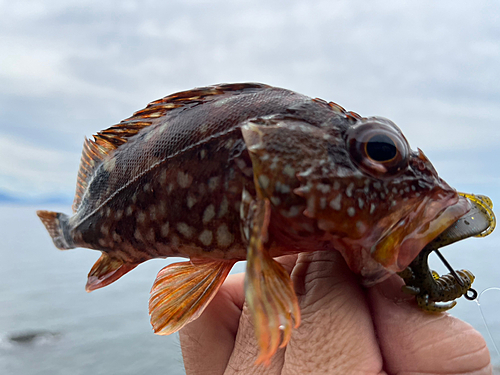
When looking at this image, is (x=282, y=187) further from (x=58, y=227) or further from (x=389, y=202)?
(x=58, y=227)

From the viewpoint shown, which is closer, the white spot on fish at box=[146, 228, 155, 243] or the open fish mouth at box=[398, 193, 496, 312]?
the open fish mouth at box=[398, 193, 496, 312]

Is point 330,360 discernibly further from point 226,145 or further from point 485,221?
point 226,145

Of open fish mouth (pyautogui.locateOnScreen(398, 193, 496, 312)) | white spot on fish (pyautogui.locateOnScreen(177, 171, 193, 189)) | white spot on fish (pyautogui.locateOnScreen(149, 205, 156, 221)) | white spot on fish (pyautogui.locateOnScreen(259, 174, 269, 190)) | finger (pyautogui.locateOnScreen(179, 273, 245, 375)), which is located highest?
white spot on fish (pyautogui.locateOnScreen(259, 174, 269, 190))

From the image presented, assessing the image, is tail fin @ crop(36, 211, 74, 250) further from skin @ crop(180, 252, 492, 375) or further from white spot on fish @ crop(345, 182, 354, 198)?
white spot on fish @ crop(345, 182, 354, 198)

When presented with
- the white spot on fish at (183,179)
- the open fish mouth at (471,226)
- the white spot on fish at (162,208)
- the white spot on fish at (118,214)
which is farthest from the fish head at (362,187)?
the white spot on fish at (118,214)

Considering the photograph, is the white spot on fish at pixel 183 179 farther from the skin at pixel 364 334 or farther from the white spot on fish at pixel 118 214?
the skin at pixel 364 334

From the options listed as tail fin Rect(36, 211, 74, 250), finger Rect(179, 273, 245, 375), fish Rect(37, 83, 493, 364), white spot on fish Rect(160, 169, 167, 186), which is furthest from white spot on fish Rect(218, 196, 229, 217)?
finger Rect(179, 273, 245, 375)

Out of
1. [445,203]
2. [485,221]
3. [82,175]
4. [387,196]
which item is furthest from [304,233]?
[82,175]
